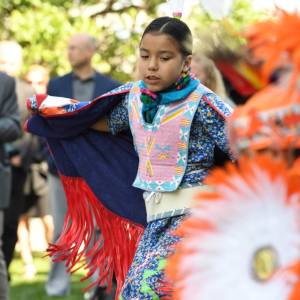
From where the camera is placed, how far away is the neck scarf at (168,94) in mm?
3020

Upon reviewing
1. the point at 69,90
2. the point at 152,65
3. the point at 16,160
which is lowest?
the point at 152,65

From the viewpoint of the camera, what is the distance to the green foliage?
32.1 feet

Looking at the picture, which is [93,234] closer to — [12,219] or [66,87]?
[66,87]

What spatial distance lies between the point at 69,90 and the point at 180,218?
2.68 metres

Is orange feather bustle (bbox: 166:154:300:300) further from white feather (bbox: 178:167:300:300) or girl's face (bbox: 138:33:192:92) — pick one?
girl's face (bbox: 138:33:192:92)

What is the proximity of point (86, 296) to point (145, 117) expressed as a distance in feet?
8.82

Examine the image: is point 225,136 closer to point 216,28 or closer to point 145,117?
point 145,117

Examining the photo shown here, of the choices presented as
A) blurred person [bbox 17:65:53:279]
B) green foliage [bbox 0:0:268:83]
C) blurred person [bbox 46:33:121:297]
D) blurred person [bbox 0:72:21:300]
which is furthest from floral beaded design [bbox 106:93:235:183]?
green foliage [bbox 0:0:268:83]

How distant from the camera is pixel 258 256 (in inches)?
66.3

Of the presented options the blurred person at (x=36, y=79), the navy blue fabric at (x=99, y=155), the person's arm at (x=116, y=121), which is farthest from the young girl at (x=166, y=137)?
the blurred person at (x=36, y=79)

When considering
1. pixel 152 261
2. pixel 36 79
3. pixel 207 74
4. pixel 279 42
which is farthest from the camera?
pixel 36 79

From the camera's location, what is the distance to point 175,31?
9.87ft

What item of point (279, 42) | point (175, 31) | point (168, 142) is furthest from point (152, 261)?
point (279, 42)

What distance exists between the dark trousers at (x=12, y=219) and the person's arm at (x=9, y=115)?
125 cm
